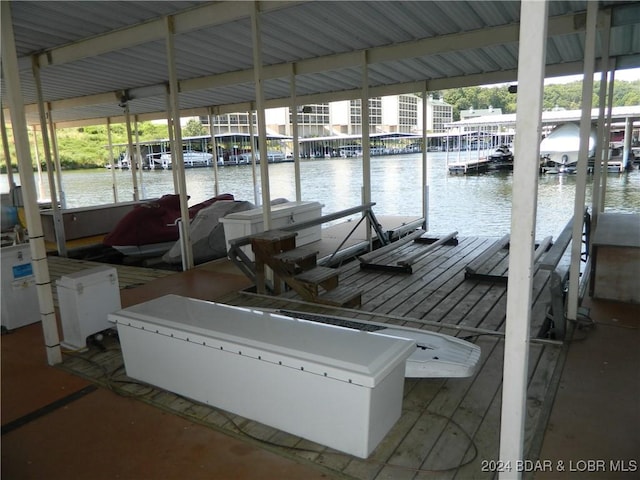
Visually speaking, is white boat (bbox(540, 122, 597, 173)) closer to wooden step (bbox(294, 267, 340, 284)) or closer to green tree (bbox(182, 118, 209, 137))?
wooden step (bbox(294, 267, 340, 284))

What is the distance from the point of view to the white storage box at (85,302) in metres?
3.82

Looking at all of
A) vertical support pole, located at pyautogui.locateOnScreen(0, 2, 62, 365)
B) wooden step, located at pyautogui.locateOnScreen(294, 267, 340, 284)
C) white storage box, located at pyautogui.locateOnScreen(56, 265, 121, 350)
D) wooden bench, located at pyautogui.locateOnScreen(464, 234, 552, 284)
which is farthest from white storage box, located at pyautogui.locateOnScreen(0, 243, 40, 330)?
wooden bench, located at pyautogui.locateOnScreen(464, 234, 552, 284)

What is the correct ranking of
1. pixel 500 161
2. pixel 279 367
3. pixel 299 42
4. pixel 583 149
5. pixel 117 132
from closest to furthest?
pixel 279 367
pixel 583 149
pixel 299 42
pixel 500 161
pixel 117 132

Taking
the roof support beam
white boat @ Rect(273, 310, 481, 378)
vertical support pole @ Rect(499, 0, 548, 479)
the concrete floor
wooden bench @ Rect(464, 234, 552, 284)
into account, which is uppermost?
the roof support beam

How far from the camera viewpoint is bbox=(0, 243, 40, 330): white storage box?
444 centimetres

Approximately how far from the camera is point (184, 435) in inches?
107

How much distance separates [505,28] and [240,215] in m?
4.23

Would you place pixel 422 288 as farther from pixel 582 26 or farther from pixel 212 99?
pixel 212 99

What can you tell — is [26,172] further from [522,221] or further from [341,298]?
[522,221]

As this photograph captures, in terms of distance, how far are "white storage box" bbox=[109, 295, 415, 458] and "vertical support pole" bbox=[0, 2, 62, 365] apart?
760 millimetres

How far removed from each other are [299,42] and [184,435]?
17.3 ft

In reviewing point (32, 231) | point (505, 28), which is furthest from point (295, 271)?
point (505, 28)

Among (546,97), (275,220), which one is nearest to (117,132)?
(546,97)

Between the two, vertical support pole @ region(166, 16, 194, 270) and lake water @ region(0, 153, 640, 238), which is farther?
lake water @ region(0, 153, 640, 238)
